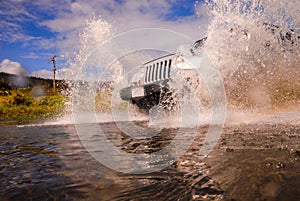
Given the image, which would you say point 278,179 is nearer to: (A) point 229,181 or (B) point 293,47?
(A) point 229,181

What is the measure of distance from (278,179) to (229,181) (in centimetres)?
26

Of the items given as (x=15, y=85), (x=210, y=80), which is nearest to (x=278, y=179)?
(x=210, y=80)

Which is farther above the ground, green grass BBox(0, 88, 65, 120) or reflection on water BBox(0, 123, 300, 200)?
green grass BBox(0, 88, 65, 120)

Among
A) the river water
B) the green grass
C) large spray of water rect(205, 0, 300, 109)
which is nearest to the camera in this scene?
the river water

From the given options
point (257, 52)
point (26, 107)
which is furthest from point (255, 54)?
point (26, 107)

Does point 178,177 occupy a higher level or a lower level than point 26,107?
lower

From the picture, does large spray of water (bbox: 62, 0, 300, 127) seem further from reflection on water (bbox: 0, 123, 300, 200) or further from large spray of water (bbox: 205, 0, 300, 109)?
reflection on water (bbox: 0, 123, 300, 200)

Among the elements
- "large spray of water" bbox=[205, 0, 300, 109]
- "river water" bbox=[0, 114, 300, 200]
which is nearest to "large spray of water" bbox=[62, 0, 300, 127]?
"large spray of water" bbox=[205, 0, 300, 109]

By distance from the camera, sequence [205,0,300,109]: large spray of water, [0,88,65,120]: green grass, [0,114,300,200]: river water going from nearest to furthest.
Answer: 1. [0,114,300,200]: river water
2. [205,0,300,109]: large spray of water
3. [0,88,65,120]: green grass

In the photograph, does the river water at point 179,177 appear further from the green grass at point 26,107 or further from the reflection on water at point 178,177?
the green grass at point 26,107

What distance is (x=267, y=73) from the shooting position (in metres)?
4.36

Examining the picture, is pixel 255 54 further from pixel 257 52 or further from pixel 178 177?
pixel 178 177

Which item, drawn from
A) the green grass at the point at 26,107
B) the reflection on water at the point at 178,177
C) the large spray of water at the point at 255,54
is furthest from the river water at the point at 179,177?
the green grass at the point at 26,107

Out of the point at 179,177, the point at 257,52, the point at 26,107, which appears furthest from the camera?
the point at 26,107
